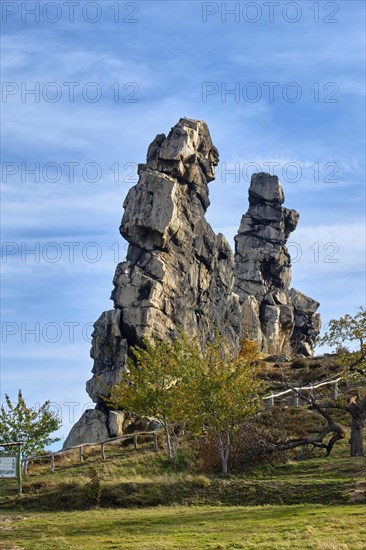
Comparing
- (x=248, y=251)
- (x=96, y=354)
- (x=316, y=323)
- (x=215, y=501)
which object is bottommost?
(x=215, y=501)

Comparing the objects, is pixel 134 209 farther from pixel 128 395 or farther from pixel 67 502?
pixel 67 502

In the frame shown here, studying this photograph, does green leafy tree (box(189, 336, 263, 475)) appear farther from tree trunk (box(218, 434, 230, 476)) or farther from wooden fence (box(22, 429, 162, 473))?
wooden fence (box(22, 429, 162, 473))

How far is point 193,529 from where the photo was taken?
2586 cm

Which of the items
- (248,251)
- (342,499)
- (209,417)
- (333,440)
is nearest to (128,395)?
(209,417)

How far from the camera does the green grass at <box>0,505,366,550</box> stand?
22438 mm

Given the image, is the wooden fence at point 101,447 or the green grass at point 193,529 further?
the wooden fence at point 101,447

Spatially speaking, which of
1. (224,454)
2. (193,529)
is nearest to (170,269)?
(224,454)

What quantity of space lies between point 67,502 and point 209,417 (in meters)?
9.27

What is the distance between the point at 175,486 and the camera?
34750 mm

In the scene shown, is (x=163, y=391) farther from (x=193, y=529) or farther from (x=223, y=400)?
(x=193, y=529)

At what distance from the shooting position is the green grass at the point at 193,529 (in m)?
22.4

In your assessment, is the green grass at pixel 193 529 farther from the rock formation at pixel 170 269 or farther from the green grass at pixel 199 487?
the rock formation at pixel 170 269

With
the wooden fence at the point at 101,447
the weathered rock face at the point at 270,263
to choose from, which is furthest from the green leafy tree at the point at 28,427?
the weathered rock face at the point at 270,263

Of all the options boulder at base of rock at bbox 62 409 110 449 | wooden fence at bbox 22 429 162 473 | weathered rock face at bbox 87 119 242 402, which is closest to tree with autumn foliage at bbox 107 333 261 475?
wooden fence at bbox 22 429 162 473
